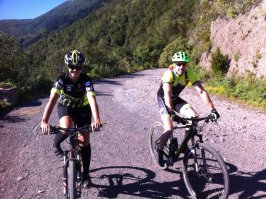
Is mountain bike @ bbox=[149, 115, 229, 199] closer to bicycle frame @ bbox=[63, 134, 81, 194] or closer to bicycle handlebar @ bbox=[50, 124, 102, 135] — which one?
bicycle handlebar @ bbox=[50, 124, 102, 135]

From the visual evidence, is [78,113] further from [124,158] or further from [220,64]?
[220,64]

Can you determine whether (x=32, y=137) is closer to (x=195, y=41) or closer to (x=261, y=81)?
(x=261, y=81)

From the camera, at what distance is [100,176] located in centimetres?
614

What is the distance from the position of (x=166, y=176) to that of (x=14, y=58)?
18.7 m

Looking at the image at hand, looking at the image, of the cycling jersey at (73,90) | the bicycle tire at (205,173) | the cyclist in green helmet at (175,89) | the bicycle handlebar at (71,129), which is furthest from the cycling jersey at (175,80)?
the bicycle handlebar at (71,129)

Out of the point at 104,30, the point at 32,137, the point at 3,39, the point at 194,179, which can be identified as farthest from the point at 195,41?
the point at 104,30

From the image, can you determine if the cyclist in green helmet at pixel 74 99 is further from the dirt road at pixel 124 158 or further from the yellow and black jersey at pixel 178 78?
the yellow and black jersey at pixel 178 78

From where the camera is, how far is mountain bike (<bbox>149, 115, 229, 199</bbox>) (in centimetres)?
484

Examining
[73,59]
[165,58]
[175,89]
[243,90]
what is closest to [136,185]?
[175,89]

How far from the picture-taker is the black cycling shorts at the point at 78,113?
5.19 m

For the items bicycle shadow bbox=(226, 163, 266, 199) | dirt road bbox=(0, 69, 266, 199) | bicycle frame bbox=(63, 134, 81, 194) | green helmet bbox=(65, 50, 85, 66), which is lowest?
bicycle shadow bbox=(226, 163, 266, 199)

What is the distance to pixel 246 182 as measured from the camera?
19.0ft

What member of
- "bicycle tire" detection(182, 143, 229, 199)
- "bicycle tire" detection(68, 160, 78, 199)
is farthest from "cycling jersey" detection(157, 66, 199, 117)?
"bicycle tire" detection(68, 160, 78, 199)

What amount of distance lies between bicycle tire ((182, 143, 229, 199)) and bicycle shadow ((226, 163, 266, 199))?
0.97 ft
